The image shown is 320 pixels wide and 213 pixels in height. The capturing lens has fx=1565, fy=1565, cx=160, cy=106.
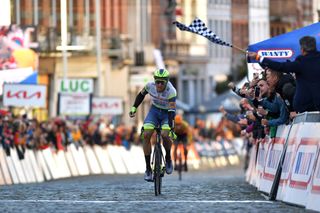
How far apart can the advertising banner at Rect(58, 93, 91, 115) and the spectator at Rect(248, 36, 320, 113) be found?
103 ft

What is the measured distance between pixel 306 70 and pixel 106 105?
118 ft

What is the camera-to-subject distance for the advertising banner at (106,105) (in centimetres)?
5462

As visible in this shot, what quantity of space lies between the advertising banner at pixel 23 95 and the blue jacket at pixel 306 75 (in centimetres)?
2277

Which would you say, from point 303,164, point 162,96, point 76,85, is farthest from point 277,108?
point 76,85

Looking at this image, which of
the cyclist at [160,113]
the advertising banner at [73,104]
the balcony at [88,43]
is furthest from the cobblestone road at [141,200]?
the balcony at [88,43]

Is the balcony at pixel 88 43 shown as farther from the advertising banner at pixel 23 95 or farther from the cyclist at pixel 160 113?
the cyclist at pixel 160 113

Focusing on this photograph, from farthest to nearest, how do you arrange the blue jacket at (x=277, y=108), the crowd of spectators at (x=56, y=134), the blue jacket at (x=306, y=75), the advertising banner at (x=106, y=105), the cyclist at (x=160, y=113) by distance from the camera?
the advertising banner at (x=106, y=105) → the crowd of spectators at (x=56, y=134) → the cyclist at (x=160, y=113) → the blue jacket at (x=277, y=108) → the blue jacket at (x=306, y=75)

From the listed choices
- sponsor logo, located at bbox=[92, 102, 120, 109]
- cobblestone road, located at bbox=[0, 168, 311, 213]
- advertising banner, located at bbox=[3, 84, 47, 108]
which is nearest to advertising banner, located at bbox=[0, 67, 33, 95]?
advertising banner, located at bbox=[3, 84, 47, 108]

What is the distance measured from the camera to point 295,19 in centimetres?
10412

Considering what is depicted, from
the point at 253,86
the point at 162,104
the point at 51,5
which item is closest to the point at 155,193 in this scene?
the point at 162,104

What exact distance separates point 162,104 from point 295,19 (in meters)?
81.7

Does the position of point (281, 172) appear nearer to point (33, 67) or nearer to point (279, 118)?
point (279, 118)

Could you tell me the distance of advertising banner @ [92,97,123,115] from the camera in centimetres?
5462

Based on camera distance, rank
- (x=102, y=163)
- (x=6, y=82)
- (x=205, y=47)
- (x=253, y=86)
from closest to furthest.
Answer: (x=253, y=86) < (x=6, y=82) < (x=102, y=163) < (x=205, y=47)
